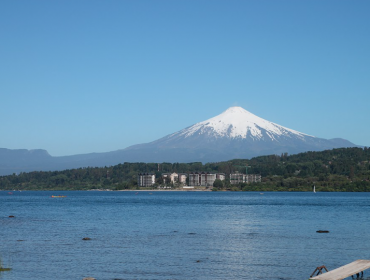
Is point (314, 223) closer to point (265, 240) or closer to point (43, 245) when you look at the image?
point (265, 240)

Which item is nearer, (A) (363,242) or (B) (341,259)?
(B) (341,259)

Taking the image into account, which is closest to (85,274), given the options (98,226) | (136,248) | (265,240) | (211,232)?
(136,248)

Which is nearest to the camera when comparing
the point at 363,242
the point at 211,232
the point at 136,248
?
the point at 136,248

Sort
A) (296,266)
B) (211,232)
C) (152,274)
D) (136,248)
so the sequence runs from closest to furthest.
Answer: (152,274) → (296,266) → (136,248) → (211,232)

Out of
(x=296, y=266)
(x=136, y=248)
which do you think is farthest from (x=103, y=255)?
(x=296, y=266)

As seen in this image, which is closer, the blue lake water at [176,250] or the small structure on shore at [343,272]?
the small structure on shore at [343,272]

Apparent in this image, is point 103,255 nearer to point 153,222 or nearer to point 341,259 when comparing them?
point 341,259

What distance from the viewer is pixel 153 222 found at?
70.9 metres

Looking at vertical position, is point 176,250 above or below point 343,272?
below

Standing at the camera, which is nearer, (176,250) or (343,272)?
(343,272)

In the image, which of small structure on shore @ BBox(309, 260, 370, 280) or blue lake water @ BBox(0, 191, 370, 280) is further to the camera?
blue lake water @ BBox(0, 191, 370, 280)

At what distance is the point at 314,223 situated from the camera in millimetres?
70125

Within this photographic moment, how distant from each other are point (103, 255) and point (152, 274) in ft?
26.1

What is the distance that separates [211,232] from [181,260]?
18964 millimetres
